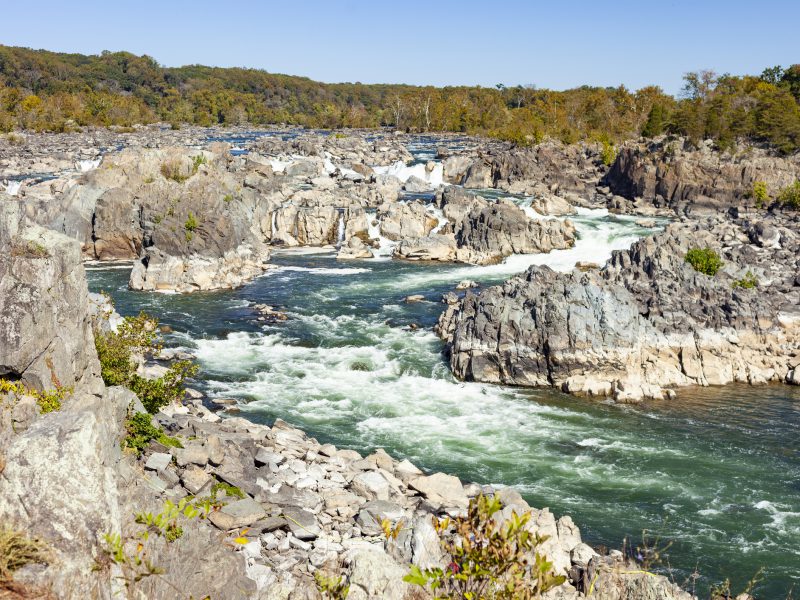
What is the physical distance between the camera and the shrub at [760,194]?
62.3 metres

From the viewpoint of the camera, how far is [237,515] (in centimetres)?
1362

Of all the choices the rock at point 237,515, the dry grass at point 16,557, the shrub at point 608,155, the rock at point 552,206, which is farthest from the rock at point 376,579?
the shrub at point 608,155

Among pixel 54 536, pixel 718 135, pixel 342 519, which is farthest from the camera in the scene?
pixel 718 135

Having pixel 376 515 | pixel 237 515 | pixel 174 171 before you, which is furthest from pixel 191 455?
pixel 174 171

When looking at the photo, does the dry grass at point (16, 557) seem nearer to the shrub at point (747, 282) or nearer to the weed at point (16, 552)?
the weed at point (16, 552)

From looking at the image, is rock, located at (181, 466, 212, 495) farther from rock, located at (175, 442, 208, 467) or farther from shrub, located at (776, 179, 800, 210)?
shrub, located at (776, 179, 800, 210)

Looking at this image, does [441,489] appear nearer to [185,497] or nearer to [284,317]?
[185,497]

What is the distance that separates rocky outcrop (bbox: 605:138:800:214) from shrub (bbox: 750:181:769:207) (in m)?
0.59

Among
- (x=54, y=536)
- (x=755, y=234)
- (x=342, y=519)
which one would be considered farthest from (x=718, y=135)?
(x=54, y=536)

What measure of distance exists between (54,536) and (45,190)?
57.4 m

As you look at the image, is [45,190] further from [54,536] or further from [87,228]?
[54,536]

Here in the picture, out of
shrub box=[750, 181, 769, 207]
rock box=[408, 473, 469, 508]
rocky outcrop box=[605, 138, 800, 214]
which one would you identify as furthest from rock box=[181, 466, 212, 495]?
shrub box=[750, 181, 769, 207]

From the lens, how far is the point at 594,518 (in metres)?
19.2

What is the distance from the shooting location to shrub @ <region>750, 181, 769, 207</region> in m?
62.3
